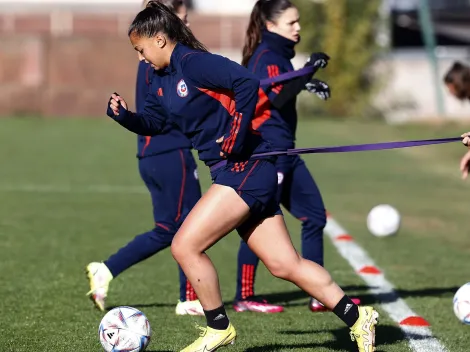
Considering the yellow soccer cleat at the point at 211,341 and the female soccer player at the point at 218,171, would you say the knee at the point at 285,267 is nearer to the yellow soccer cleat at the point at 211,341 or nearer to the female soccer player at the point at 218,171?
the female soccer player at the point at 218,171

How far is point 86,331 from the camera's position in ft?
22.4

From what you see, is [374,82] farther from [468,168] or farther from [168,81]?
[168,81]

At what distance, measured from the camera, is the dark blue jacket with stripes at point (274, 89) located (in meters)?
7.46

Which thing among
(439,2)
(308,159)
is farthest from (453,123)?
(439,2)

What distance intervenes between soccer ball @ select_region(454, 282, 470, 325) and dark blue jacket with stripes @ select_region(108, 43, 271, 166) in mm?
1903

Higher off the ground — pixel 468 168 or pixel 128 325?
pixel 468 168

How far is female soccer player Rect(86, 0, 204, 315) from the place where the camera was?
294 inches

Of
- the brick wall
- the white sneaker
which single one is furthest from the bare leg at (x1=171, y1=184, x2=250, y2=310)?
the brick wall

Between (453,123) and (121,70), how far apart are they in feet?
29.6

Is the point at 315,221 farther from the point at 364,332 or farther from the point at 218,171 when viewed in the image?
the point at 218,171

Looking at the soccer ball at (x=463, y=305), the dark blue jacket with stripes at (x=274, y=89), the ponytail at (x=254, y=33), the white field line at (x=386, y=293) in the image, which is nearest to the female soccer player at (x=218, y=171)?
the white field line at (x=386, y=293)

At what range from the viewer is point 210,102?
5797mm

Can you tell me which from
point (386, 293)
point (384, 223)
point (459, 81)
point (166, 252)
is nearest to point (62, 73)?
point (384, 223)

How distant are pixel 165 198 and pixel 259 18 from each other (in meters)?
1.47
